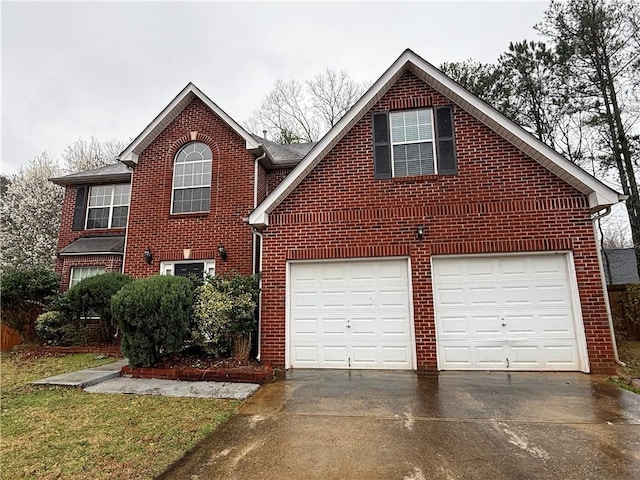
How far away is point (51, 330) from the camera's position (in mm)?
9859

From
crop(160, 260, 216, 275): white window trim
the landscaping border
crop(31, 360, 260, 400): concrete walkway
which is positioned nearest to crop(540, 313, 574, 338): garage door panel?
the landscaping border

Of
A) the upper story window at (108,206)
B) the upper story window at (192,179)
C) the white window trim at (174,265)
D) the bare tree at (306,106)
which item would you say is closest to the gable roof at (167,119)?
the upper story window at (192,179)

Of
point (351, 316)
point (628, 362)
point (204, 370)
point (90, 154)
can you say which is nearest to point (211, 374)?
point (204, 370)

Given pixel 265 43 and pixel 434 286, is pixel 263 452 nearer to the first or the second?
pixel 434 286

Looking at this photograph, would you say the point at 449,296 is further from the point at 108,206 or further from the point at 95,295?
the point at 108,206

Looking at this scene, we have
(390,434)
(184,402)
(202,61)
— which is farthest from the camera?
(202,61)

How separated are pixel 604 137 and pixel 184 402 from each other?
16686 millimetres

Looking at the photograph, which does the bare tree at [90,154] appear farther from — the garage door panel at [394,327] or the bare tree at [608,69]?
the bare tree at [608,69]

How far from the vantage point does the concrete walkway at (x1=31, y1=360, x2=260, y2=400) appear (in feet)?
18.2

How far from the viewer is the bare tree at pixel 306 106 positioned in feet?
74.3

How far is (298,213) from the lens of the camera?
785cm

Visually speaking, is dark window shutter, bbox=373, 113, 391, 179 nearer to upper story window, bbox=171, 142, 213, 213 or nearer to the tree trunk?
the tree trunk

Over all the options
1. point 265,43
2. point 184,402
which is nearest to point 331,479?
point 184,402

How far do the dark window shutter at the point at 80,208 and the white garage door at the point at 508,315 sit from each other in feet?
40.5
